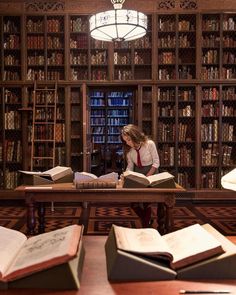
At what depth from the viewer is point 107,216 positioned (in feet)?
21.5

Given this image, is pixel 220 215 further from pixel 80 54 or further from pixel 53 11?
pixel 53 11

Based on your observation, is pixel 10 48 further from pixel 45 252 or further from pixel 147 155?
pixel 45 252

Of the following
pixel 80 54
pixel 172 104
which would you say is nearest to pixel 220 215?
pixel 172 104

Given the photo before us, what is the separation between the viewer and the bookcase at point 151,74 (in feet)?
25.9

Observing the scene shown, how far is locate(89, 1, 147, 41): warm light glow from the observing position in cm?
508

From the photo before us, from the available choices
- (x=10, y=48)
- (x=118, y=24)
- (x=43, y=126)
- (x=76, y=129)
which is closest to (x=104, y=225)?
(x=118, y=24)

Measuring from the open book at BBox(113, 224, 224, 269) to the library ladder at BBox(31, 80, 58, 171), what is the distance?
258 inches

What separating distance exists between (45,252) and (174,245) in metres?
0.45

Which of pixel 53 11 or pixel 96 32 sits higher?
pixel 53 11

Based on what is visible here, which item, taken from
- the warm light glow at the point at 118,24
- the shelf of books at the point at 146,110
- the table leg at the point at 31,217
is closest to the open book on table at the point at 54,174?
the table leg at the point at 31,217

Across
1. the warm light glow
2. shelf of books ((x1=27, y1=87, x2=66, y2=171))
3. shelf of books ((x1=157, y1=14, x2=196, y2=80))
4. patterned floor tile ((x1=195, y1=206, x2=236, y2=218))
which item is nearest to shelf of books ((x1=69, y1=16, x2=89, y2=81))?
shelf of books ((x1=27, y1=87, x2=66, y2=171))

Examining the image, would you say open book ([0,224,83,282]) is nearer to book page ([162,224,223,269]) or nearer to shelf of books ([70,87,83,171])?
→ book page ([162,224,223,269])

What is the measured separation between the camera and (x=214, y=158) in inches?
319

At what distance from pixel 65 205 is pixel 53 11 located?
12.1 feet
